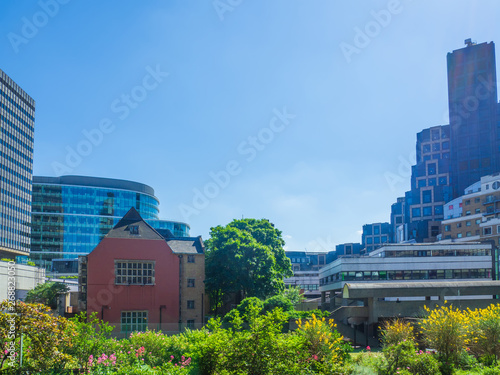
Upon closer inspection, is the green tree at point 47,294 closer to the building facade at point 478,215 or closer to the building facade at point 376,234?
the building facade at point 478,215

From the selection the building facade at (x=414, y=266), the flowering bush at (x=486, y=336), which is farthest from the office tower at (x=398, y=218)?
the flowering bush at (x=486, y=336)

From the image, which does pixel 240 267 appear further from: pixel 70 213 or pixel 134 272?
pixel 70 213

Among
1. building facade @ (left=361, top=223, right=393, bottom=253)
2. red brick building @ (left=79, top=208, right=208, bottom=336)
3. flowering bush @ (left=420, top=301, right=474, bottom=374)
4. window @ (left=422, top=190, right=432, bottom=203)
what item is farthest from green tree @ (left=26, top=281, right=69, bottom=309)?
building facade @ (left=361, top=223, right=393, bottom=253)

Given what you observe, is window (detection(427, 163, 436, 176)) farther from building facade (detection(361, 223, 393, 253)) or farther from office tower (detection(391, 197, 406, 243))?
building facade (detection(361, 223, 393, 253))

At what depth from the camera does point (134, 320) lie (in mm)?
44531

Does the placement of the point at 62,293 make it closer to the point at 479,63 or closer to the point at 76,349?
the point at 76,349

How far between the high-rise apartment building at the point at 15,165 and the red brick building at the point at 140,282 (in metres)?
74.2

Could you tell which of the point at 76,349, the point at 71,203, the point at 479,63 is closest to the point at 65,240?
the point at 71,203

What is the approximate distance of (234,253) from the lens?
51.1 m

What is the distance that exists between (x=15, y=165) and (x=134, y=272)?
Result: 271 feet

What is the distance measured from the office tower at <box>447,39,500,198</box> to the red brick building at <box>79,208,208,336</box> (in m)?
84.2

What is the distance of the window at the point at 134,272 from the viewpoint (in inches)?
1759

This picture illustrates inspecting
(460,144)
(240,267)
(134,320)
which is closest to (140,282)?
(134,320)

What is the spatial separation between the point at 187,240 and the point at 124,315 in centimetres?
1026
